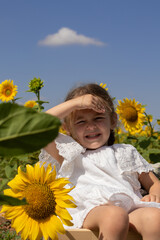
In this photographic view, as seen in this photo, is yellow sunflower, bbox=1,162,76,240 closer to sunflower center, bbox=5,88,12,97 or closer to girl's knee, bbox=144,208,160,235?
girl's knee, bbox=144,208,160,235

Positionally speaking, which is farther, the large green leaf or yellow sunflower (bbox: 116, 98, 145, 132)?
yellow sunflower (bbox: 116, 98, 145, 132)

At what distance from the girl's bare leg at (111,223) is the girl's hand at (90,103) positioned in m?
0.49

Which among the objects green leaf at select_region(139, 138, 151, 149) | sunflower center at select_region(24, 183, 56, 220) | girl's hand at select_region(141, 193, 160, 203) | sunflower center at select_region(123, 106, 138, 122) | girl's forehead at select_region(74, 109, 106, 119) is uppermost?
sunflower center at select_region(123, 106, 138, 122)

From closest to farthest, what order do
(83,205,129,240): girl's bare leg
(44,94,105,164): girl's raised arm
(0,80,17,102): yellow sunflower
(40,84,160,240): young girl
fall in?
(83,205,129,240): girl's bare leg < (40,84,160,240): young girl < (44,94,105,164): girl's raised arm < (0,80,17,102): yellow sunflower

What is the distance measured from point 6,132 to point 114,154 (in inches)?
55.5

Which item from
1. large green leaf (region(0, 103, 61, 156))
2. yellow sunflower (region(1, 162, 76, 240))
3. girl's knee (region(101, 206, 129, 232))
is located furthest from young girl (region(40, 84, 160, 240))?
large green leaf (region(0, 103, 61, 156))

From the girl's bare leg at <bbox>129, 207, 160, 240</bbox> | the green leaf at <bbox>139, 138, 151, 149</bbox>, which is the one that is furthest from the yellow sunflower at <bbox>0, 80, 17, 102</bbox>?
the girl's bare leg at <bbox>129, 207, 160, 240</bbox>

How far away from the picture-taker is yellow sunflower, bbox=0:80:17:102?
2.92m

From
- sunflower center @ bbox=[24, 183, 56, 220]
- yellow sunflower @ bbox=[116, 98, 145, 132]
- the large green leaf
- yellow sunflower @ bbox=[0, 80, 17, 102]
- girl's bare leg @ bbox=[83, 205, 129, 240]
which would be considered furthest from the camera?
yellow sunflower @ bbox=[0, 80, 17, 102]

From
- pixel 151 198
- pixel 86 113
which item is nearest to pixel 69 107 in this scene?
pixel 86 113

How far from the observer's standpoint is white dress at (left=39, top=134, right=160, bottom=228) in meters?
1.39

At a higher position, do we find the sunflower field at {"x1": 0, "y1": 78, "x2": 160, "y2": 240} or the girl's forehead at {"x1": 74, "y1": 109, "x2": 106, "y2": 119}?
the girl's forehead at {"x1": 74, "y1": 109, "x2": 106, "y2": 119}

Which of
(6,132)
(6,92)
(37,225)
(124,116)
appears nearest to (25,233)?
(37,225)

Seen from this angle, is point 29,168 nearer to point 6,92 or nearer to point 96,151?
point 96,151
